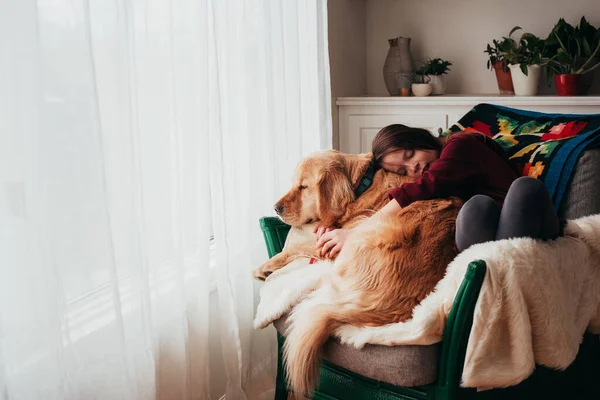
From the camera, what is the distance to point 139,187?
Result: 1639 mm

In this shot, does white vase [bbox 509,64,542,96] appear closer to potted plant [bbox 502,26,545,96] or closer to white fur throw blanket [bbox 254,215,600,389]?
potted plant [bbox 502,26,545,96]

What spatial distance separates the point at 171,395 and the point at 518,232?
102cm

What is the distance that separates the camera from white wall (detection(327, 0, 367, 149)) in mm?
2850

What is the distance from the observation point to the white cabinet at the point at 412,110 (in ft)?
8.51

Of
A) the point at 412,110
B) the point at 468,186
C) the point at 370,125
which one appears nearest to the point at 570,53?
the point at 412,110

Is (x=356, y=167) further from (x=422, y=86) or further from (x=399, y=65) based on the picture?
(x=399, y=65)

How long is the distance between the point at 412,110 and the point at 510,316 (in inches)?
60.1

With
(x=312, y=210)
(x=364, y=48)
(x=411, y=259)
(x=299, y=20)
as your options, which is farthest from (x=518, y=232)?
(x=364, y=48)

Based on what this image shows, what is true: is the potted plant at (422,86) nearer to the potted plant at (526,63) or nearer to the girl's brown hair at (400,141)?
the potted plant at (526,63)

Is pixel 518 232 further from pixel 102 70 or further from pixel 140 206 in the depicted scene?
pixel 102 70

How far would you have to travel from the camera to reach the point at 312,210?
186cm

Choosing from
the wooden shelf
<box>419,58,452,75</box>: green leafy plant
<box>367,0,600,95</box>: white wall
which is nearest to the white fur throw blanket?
the wooden shelf

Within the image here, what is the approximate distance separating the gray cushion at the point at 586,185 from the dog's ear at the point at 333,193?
65cm

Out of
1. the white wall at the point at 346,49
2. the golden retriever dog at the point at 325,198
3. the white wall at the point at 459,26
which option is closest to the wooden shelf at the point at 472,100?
the white wall at the point at 346,49
